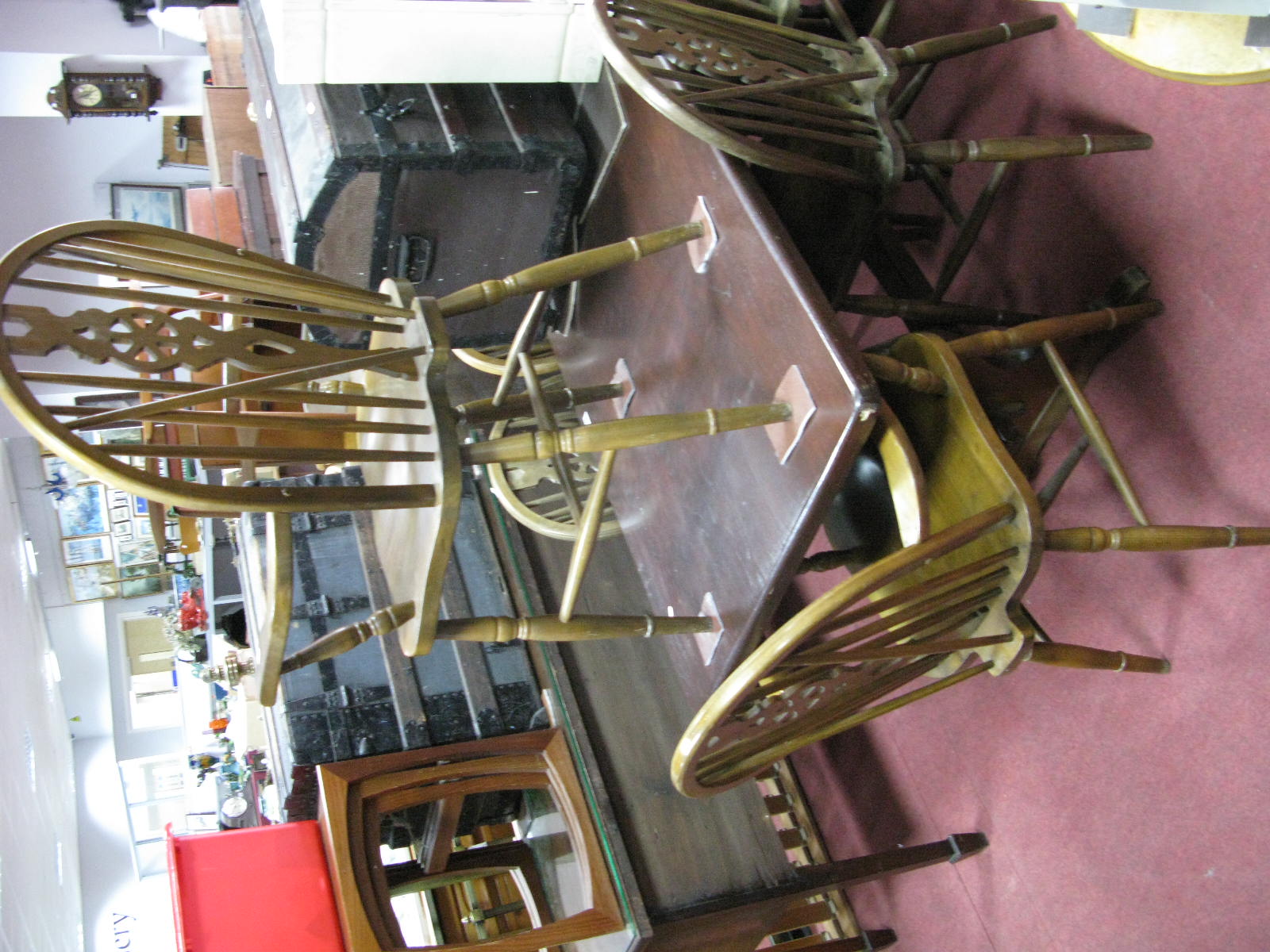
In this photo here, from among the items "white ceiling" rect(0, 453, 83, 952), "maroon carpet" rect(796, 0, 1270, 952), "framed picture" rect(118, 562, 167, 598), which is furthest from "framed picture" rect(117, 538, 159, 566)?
"maroon carpet" rect(796, 0, 1270, 952)

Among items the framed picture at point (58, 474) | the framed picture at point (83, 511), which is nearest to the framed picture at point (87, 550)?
the framed picture at point (83, 511)

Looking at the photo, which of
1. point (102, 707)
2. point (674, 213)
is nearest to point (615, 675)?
point (674, 213)

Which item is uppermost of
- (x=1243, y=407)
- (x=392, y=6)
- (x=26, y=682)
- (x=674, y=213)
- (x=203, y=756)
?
(x=26, y=682)

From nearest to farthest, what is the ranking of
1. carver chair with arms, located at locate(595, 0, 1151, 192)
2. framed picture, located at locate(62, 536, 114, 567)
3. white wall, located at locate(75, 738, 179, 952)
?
carver chair with arms, located at locate(595, 0, 1151, 192) < white wall, located at locate(75, 738, 179, 952) < framed picture, located at locate(62, 536, 114, 567)

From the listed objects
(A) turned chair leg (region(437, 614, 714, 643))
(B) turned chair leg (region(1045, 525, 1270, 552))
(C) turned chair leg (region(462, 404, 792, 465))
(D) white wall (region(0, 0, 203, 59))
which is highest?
(D) white wall (region(0, 0, 203, 59))

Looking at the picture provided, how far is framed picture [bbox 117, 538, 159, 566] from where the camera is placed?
7.02 metres

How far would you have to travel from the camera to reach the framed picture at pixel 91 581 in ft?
23.1

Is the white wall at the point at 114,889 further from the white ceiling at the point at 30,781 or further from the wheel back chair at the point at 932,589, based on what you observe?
the wheel back chair at the point at 932,589

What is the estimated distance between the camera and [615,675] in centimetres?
232

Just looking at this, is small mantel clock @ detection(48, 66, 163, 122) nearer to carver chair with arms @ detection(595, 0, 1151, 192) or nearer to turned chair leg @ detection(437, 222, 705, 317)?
carver chair with arms @ detection(595, 0, 1151, 192)

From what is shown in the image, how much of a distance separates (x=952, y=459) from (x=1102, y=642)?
2.44 feet

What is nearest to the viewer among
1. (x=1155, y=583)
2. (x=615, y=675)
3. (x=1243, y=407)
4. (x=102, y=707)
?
(x=1243, y=407)

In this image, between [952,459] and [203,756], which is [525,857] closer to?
[952,459]

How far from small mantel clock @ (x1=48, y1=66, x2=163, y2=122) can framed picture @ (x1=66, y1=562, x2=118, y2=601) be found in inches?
120
